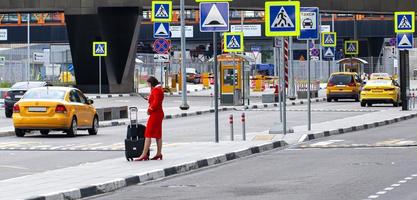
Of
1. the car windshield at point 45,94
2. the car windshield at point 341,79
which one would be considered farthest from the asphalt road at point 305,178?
the car windshield at point 341,79

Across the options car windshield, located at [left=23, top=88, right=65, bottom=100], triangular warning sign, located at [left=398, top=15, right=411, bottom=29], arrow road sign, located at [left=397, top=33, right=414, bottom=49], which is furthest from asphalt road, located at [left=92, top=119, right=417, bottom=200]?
arrow road sign, located at [left=397, top=33, right=414, bottom=49]


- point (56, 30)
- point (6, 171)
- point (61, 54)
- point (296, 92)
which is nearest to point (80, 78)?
point (296, 92)

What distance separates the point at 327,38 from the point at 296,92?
3943 mm

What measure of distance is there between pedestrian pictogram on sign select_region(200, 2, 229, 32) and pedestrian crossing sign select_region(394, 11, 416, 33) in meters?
18.6

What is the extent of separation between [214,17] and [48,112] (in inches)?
284

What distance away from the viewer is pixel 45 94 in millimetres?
31406

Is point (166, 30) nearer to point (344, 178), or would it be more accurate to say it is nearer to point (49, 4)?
point (49, 4)

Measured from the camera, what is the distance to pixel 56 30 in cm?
10969

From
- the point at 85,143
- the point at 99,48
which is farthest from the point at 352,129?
the point at 99,48

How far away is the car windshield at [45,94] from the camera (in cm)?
3125

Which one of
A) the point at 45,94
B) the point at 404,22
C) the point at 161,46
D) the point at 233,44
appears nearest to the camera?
the point at 45,94

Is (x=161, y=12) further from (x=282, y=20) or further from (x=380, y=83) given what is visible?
(x=282, y=20)

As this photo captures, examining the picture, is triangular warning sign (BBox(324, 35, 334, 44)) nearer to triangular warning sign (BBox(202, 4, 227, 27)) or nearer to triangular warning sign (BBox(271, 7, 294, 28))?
triangular warning sign (BBox(271, 7, 294, 28))

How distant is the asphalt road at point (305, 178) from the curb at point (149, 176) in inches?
9.0
